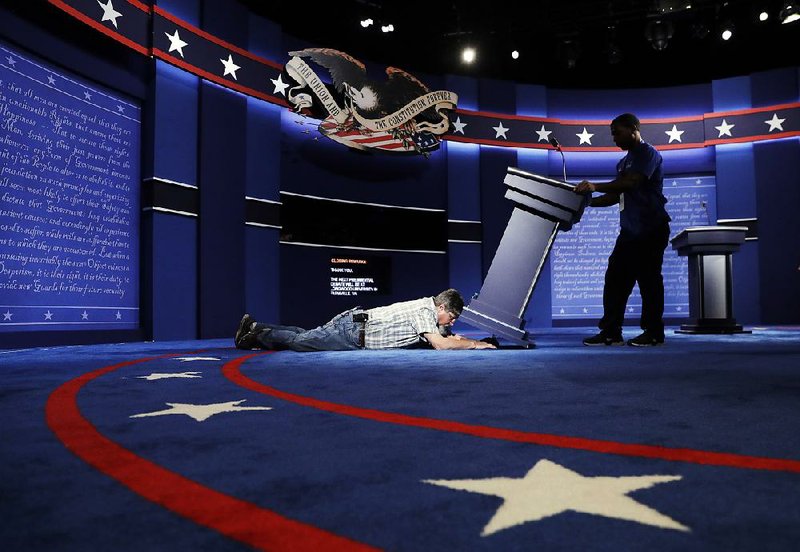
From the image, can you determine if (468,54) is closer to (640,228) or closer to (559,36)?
(559,36)

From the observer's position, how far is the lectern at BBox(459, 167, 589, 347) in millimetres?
4031

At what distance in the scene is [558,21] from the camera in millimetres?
8125

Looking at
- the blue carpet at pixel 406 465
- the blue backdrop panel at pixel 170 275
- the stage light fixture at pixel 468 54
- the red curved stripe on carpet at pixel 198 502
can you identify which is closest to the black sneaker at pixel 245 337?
the blue backdrop panel at pixel 170 275

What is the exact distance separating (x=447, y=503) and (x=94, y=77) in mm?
5687

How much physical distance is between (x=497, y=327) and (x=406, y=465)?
301 centimetres

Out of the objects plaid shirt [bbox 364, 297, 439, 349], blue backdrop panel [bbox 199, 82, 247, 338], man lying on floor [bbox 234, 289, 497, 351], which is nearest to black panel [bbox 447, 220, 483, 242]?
blue backdrop panel [bbox 199, 82, 247, 338]

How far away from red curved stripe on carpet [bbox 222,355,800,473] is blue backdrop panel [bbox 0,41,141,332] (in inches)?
151

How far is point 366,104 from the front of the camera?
A: 7.94 meters

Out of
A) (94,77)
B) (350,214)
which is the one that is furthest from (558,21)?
(94,77)

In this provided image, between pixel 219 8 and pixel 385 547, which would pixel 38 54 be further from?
pixel 385 547

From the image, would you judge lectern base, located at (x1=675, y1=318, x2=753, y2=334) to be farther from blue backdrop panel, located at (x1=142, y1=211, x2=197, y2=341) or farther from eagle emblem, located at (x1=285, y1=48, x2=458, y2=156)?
blue backdrop panel, located at (x1=142, y1=211, x2=197, y2=341)

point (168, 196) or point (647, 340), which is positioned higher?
point (168, 196)

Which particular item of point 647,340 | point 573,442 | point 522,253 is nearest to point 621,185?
point 522,253

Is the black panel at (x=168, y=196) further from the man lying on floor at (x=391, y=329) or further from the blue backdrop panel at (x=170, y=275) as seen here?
the man lying on floor at (x=391, y=329)
